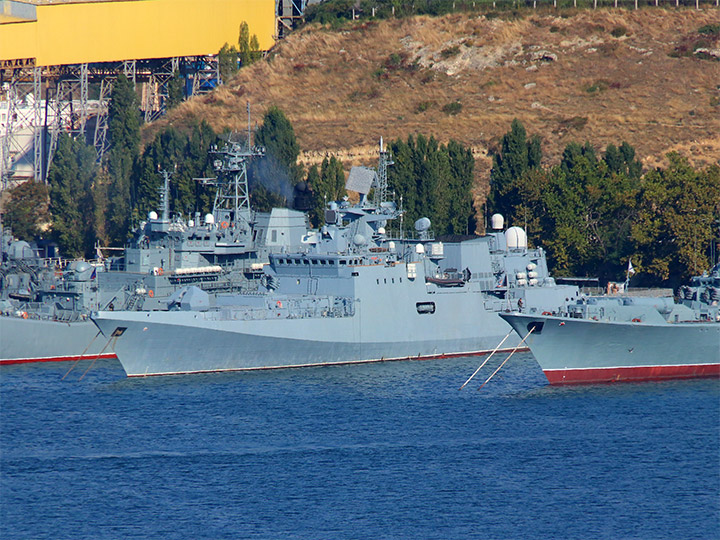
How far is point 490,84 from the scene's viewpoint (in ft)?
322

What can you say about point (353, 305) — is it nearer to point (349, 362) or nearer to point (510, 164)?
point (349, 362)

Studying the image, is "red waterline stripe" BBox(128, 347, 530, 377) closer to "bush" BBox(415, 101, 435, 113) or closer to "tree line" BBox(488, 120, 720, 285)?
"tree line" BBox(488, 120, 720, 285)

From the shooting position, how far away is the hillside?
90.5 metres

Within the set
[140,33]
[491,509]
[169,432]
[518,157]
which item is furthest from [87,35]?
[491,509]

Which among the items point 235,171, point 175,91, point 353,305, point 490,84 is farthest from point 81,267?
point 490,84

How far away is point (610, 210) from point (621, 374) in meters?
25.3

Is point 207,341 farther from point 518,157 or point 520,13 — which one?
point 520,13

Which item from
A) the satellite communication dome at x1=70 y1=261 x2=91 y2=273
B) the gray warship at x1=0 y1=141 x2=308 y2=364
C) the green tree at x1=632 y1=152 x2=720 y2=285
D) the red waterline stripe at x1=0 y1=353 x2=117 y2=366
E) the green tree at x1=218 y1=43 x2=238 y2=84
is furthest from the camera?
the green tree at x1=218 y1=43 x2=238 y2=84

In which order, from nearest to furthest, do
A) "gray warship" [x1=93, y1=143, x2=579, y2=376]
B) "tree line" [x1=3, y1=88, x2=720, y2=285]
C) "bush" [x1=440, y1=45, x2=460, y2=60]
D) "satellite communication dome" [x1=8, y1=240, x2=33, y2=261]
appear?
"gray warship" [x1=93, y1=143, x2=579, y2=376] < "satellite communication dome" [x1=8, y1=240, x2=33, y2=261] < "tree line" [x1=3, y1=88, x2=720, y2=285] < "bush" [x1=440, y1=45, x2=460, y2=60]

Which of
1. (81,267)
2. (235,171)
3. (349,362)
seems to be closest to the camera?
(349,362)

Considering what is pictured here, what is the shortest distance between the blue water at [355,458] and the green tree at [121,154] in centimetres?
3091

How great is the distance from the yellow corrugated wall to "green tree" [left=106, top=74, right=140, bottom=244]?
331 centimetres

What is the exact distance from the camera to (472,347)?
53.4 metres

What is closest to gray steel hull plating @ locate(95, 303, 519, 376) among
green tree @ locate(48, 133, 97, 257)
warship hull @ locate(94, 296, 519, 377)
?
→ warship hull @ locate(94, 296, 519, 377)
